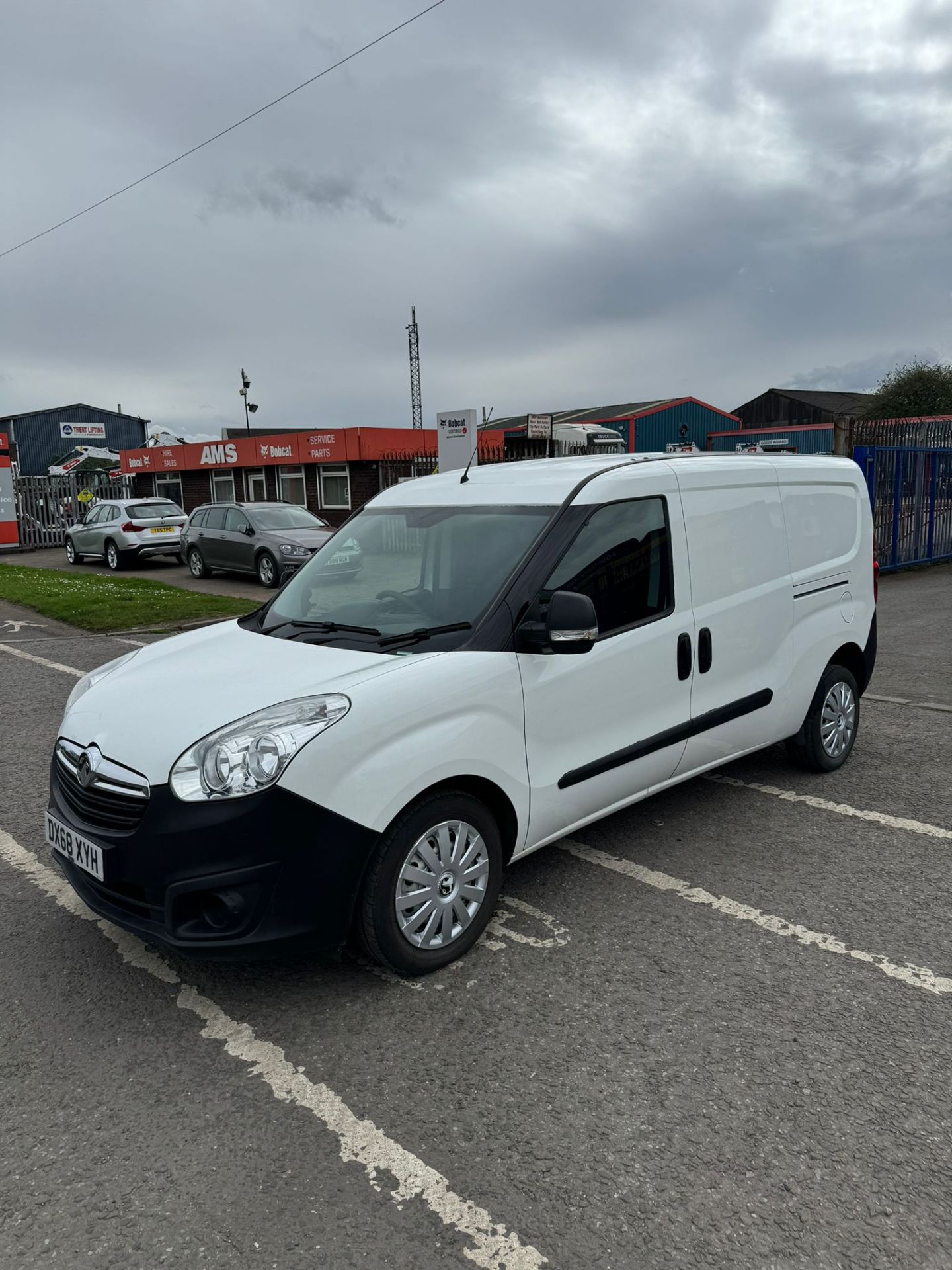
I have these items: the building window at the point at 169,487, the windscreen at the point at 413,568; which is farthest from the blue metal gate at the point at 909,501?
the building window at the point at 169,487

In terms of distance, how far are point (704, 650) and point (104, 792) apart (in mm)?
2599

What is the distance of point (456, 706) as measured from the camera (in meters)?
3.25

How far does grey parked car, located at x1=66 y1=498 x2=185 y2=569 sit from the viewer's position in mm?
21172

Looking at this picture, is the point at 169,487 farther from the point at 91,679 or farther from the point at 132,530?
the point at 91,679

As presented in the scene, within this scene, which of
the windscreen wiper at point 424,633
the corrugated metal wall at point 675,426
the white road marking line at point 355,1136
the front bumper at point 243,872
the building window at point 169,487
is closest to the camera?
the white road marking line at point 355,1136

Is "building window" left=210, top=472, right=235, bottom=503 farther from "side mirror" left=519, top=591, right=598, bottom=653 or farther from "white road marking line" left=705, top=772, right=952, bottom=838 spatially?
"side mirror" left=519, top=591, right=598, bottom=653

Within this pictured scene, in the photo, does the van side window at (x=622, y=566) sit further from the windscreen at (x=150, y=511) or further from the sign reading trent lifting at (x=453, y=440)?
the windscreen at (x=150, y=511)

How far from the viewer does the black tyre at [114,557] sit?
21406 mm

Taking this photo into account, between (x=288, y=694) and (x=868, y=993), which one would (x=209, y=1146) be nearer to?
(x=288, y=694)

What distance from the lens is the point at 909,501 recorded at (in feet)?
52.3

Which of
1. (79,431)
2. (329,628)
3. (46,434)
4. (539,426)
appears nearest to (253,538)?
(539,426)

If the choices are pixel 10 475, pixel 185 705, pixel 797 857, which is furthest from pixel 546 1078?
pixel 10 475

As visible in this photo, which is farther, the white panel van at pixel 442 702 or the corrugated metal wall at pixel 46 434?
the corrugated metal wall at pixel 46 434

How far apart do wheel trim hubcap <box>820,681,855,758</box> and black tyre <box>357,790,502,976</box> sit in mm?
2604
